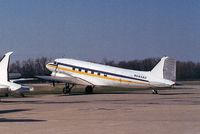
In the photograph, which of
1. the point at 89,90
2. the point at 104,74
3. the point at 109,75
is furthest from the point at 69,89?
the point at 109,75

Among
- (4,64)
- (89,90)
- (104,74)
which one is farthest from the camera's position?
(89,90)

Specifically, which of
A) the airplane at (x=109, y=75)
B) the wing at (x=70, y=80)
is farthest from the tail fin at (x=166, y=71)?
the wing at (x=70, y=80)

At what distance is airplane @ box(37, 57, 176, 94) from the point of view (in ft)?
195

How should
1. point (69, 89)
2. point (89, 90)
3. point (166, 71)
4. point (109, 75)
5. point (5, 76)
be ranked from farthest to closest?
point (89, 90) → point (69, 89) → point (109, 75) → point (166, 71) → point (5, 76)

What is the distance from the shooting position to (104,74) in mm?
63094

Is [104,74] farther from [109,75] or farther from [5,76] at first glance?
[5,76]

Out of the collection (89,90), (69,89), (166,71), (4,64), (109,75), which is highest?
(4,64)

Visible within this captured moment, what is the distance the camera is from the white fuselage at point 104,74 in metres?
59.4

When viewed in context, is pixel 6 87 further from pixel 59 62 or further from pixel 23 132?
pixel 59 62

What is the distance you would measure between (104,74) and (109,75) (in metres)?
0.74

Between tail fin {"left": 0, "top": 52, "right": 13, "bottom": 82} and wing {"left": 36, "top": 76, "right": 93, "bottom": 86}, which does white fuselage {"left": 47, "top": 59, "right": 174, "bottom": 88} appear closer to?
wing {"left": 36, "top": 76, "right": 93, "bottom": 86}

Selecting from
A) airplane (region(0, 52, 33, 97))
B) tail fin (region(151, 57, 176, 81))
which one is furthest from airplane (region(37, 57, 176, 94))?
→ airplane (region(0, 52, 33, 97))

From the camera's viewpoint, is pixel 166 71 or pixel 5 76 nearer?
pixel 5 76

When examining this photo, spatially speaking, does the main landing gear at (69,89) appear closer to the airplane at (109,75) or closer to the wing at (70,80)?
the airplane at (109,75)
